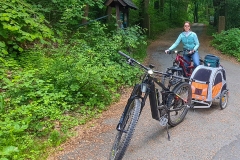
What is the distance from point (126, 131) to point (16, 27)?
420 cm

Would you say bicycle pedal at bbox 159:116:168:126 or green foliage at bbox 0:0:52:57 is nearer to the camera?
bicycle pedal at bbox 159:116:168:126

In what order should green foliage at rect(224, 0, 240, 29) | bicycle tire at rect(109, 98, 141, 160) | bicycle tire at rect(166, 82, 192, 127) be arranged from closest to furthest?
bicycle tire at rect(109, 98, 141, 160) → bicycle tire at rect(166, 82, 192, 127) → green foliage at rect(224, 0, 240, 29)

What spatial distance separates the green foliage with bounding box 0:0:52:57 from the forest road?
2960 millimetres

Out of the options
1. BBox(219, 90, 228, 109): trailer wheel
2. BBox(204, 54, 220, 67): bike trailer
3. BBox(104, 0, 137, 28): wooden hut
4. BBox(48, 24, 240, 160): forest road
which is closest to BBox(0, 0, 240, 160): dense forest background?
BBox(48, 24, 240, 160): forest road

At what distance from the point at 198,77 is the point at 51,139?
11.2 ft

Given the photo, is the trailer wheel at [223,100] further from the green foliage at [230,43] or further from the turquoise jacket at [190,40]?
the green foliage at [230,43]

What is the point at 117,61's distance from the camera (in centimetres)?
817

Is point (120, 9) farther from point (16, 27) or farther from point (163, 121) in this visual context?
point (163, 121)

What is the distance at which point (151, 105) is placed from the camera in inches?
171

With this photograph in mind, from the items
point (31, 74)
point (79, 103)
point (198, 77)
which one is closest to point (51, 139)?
point (79, 103)

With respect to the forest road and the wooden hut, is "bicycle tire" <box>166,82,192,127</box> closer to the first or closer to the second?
the forest road

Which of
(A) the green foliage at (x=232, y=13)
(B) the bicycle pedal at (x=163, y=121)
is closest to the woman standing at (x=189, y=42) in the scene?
(B) the bicycle pedal at (x=163, y=121)

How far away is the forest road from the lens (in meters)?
4.14

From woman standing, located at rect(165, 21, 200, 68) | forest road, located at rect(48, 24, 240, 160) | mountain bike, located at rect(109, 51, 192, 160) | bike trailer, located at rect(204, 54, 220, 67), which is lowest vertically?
forest road, located at rect(48, 24, 240, 160)
